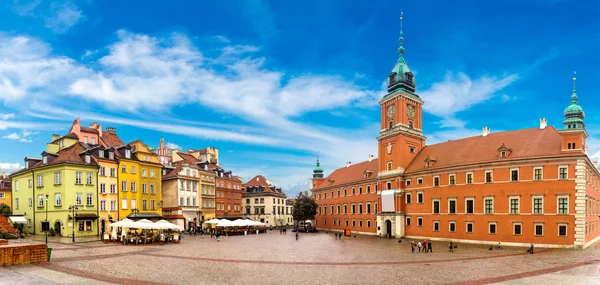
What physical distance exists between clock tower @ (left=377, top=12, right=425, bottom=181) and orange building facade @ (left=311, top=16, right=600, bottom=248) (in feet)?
0.56

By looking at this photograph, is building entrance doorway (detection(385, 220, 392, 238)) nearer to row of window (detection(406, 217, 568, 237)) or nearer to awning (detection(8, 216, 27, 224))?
row of window (detection(406, 217, 568, 237))

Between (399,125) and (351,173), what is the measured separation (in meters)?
23.9

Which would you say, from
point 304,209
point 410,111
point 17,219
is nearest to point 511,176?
point 410,111

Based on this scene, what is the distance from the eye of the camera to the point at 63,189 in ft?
162

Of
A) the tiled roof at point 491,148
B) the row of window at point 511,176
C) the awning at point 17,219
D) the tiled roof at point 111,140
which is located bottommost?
the awning at point 17,219

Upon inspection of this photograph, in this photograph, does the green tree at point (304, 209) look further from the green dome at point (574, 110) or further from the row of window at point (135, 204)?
the green dome at point (574, 110)

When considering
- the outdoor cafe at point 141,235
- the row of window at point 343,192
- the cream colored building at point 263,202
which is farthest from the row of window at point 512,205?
the cream colored building at point 263,202

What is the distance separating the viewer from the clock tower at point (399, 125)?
62.1 meters

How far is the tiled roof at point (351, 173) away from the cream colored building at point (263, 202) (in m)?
15.6

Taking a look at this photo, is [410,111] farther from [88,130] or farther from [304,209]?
[88,130]

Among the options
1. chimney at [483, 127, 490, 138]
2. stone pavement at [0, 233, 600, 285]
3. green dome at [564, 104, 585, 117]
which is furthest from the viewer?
chimney at [483, 127, 490, 138]

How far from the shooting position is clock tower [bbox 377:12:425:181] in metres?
62.1

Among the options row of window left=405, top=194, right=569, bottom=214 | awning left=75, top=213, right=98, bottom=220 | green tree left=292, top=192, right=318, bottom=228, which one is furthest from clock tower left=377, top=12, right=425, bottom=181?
awning left=75, top=213, right=98, bottom=220

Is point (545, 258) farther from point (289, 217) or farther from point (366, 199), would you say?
point (289, 217)
